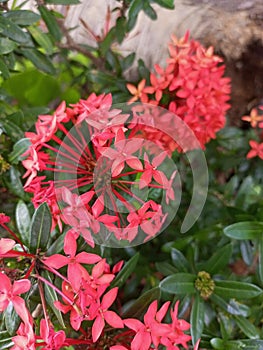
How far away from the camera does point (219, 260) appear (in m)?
1.10

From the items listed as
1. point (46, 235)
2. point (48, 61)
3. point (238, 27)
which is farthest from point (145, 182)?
point (238, 27)

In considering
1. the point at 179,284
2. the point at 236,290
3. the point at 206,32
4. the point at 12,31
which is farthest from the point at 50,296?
the point at 206,32

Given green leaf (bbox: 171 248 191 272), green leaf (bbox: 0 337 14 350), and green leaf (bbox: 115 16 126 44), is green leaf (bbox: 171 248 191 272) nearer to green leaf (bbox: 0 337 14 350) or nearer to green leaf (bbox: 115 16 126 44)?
green leaf (bbox: 0 337 14 350)

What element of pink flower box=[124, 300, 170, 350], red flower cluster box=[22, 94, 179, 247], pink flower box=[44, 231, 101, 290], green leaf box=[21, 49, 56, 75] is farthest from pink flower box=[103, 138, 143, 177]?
green leaf box=[21, 49, 56, 75]

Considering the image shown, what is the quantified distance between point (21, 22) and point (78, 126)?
0.33m

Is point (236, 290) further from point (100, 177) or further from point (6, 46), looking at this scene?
point (6, 46)

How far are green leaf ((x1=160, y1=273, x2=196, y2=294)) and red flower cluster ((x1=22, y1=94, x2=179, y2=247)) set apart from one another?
5.5 inches

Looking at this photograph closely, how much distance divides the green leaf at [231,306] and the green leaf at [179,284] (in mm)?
62

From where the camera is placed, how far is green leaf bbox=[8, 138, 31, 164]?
1.02 m

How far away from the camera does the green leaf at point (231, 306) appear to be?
1.07m

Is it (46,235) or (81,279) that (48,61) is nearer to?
(46,235)

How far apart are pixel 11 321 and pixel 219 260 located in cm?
48

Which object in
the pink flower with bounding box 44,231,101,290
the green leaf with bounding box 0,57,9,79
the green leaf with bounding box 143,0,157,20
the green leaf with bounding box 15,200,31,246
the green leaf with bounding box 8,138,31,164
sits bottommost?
the green leaf with bounding box 15,200,31,246

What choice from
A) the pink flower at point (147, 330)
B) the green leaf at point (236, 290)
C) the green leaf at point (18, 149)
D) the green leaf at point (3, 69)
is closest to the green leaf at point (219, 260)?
the green leaf at point (236, 290)
